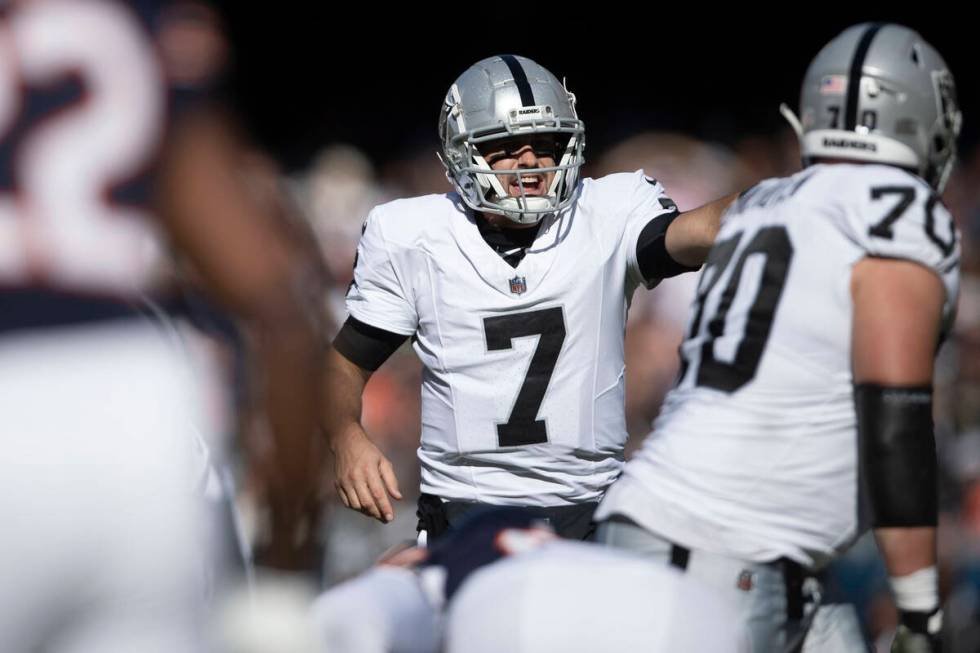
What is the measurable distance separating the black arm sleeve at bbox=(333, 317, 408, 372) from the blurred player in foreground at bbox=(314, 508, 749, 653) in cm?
156

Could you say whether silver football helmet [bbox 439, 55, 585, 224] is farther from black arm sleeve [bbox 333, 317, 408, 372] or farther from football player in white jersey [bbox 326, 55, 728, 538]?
black arm sleeve [bbox 333, 317, 408, 372]

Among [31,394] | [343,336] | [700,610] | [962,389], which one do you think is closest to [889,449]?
[700,610]

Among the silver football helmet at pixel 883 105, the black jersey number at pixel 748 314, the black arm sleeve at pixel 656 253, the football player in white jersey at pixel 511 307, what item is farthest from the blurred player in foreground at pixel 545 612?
the black arm sleeve at pixel 656 253

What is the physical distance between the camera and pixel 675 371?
6.66 m

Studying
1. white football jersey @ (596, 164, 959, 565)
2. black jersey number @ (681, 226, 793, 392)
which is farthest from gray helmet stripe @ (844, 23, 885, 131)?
black jersey number @ (681, 226, 793, 392)

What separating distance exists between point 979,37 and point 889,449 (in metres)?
10.5

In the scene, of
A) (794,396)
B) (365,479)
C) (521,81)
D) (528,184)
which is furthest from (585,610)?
(521,81)

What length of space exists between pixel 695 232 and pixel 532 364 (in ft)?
1.93

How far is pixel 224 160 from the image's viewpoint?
2201 millimetres

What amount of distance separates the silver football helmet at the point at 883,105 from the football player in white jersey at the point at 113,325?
135 cm

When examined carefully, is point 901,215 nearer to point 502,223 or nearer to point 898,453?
point 898,453

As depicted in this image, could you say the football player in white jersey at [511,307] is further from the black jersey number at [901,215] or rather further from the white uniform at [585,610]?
the white uniform at [585,610]

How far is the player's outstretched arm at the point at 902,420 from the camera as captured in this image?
2643 millimetres

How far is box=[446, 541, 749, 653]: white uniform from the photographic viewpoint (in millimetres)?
2324
